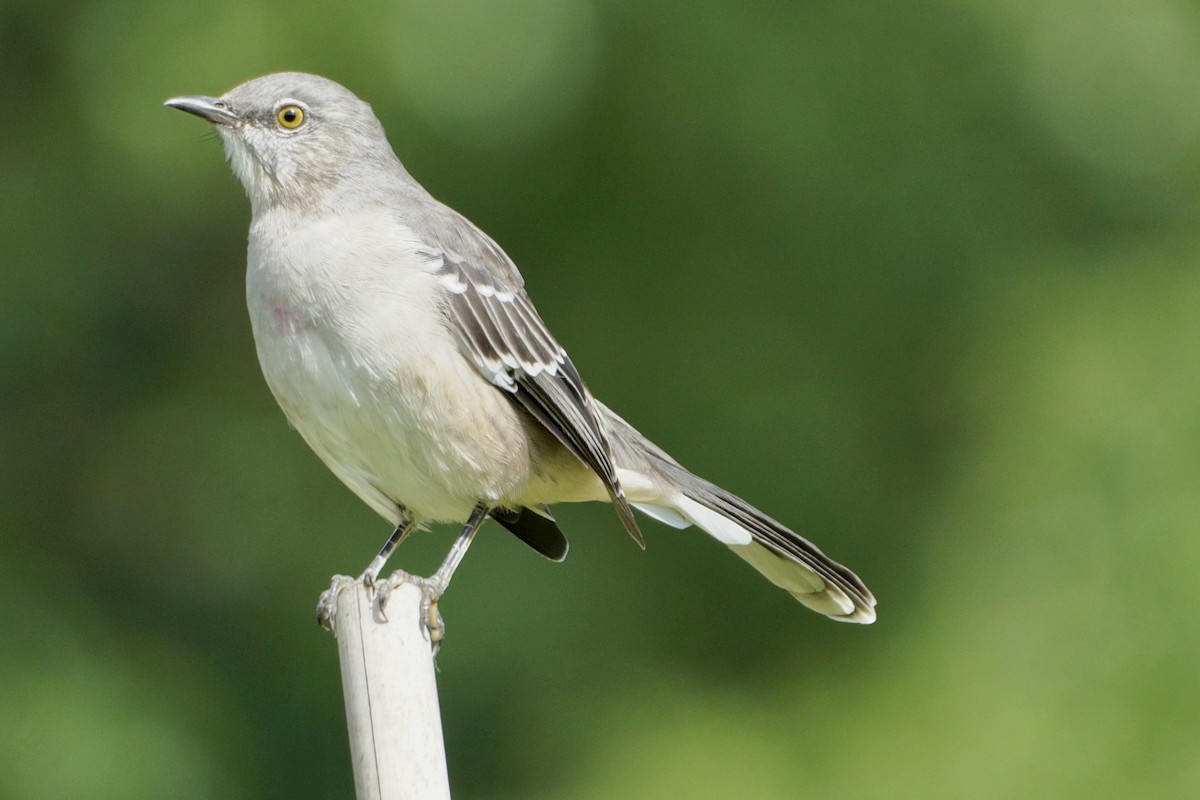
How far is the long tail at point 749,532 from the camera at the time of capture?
464 centimetres

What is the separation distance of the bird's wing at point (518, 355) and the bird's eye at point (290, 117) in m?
0.63

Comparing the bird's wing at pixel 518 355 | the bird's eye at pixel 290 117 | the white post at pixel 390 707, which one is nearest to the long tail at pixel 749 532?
the bird's wing at pixel 518 355

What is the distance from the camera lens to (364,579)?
3.62 metres

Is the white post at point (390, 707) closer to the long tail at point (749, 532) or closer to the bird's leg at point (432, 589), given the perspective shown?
the bird's leg at point (432, 589)

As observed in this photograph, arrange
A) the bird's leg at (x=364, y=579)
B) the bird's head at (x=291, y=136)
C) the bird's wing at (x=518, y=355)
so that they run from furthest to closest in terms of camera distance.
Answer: the bird's head at (x=291, y=136) → the bird's wing at (x=518, y=355) → the bird's leg at (x=364, y=579)

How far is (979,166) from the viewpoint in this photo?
687cm

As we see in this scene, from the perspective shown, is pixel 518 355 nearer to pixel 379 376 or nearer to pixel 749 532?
pixel 379 376

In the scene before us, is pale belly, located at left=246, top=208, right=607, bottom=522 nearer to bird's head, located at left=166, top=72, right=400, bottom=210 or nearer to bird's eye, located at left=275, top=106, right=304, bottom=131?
bird's head, located at left=166, top=72, right=400, bottom=210

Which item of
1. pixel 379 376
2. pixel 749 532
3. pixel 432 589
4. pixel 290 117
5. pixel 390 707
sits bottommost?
pixel 390 707

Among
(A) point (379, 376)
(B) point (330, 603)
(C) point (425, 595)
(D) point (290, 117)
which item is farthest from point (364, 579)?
(D) point (290, 117)

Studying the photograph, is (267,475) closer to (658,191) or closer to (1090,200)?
(658,191)

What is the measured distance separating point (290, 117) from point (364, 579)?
1559mm

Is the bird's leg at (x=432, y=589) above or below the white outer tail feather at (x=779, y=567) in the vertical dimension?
below

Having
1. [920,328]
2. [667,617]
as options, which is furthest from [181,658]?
[920,328]
